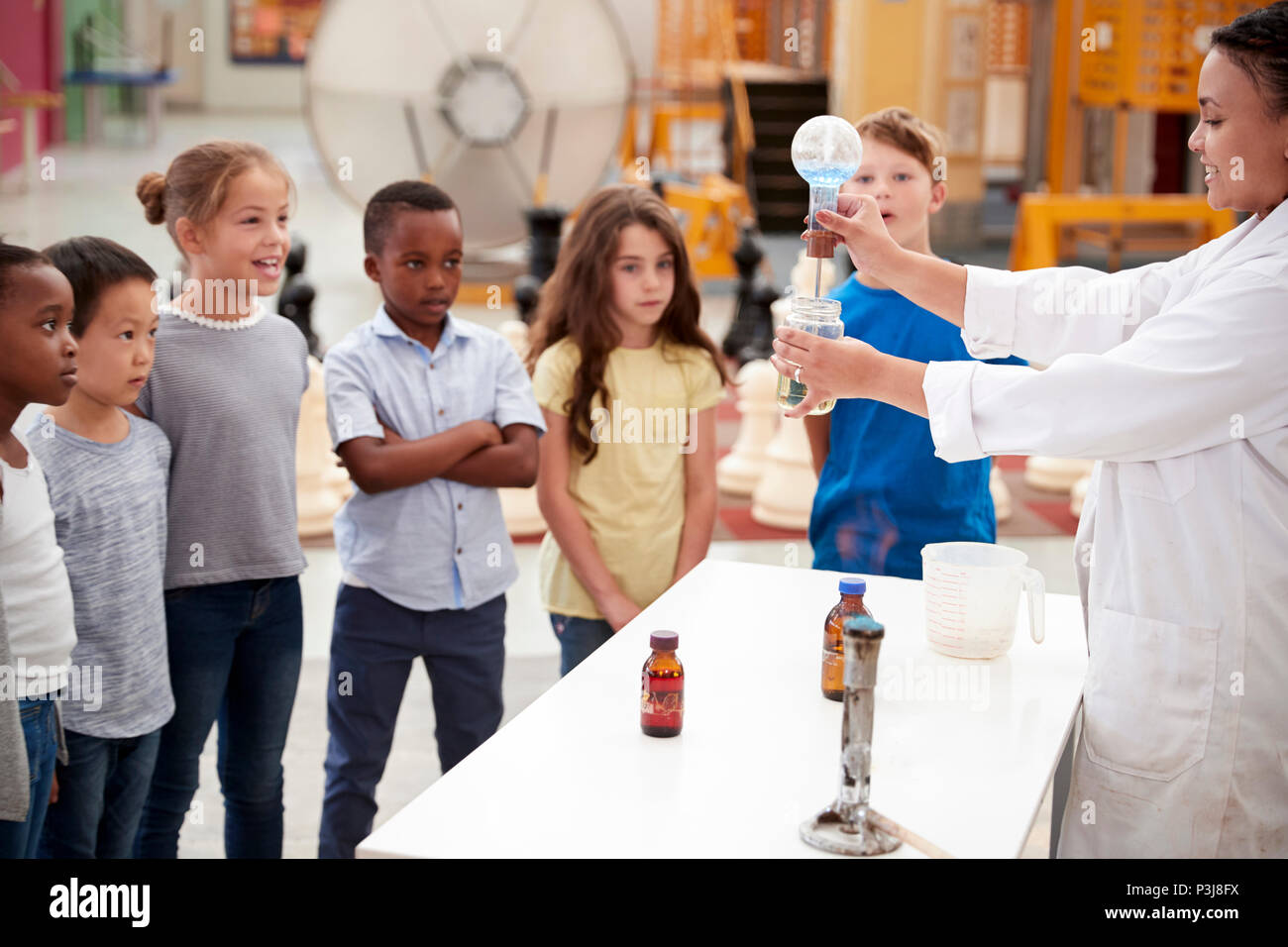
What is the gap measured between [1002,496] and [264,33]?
23.6 meters

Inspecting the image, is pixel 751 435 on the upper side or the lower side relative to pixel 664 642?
lower

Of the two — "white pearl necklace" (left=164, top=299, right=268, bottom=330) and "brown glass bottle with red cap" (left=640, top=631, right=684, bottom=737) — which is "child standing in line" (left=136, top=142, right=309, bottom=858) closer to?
"white pearl necklace" (left=164, top=299, right=268, bottom=330)

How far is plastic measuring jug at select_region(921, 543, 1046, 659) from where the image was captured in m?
→ 2.30

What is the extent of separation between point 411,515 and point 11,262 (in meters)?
0.96

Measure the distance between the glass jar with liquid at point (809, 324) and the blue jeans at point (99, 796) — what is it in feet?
4.18

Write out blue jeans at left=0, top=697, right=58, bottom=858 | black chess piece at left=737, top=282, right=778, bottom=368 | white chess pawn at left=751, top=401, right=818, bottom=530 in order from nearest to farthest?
blue jeans at left=0, top=697, right=58, bottom=858
white chess pawn at left=751, top=401, right=818, bottom=530
black chess piece at left=737, top=282, right=778, bottom=368

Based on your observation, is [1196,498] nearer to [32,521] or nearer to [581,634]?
[581,634]

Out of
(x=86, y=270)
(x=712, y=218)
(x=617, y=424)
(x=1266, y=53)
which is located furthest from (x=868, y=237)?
(x=712, y=218)

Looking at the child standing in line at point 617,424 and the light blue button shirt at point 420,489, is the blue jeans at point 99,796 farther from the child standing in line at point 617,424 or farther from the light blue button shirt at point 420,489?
the child standing in line at point 617,424

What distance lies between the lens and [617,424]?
3086 mm

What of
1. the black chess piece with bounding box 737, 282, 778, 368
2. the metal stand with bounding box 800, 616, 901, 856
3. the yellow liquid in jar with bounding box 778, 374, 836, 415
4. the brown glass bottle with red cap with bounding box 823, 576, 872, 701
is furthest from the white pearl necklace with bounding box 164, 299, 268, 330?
the black chess piece with bounding box 737, 282, 778, 368

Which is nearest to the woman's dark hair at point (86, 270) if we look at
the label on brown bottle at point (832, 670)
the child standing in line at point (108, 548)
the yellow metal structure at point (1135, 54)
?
the child standing in line at point (108, 548)

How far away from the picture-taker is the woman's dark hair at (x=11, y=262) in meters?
2.13
